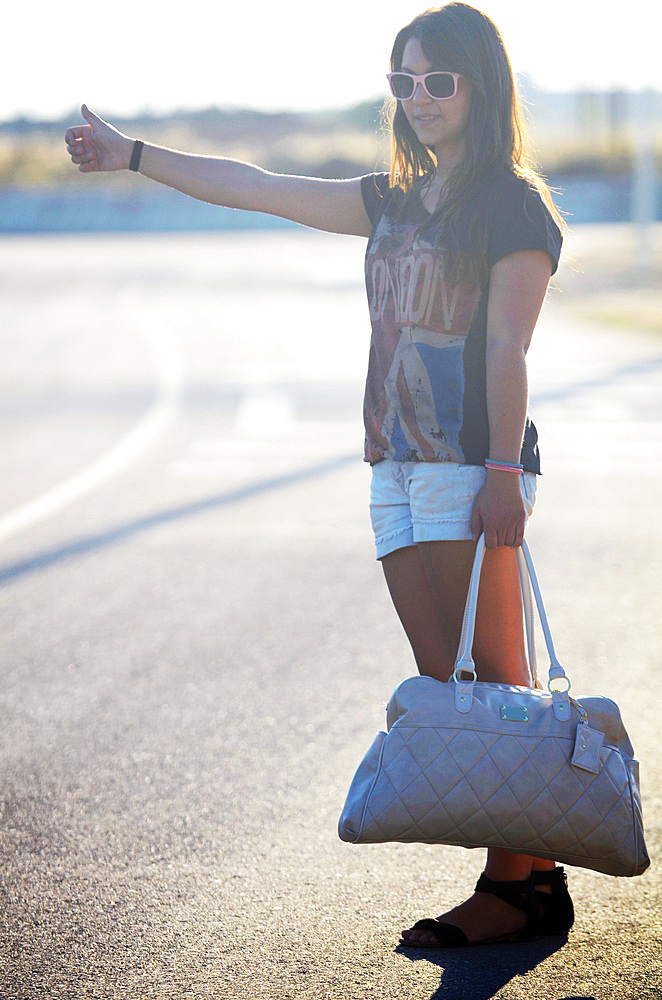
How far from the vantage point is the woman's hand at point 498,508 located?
108 inches

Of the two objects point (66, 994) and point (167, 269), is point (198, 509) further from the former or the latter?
point (167, 269)

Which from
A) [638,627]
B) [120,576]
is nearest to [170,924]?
[638,627]

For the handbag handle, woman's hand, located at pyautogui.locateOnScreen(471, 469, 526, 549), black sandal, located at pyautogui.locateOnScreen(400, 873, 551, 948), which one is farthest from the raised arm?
black sandal, located at pyautogui.locateOnScreen(400, 873, 551, 948)

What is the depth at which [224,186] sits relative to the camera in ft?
10.6

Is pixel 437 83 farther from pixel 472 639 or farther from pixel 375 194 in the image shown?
pixel 472 639

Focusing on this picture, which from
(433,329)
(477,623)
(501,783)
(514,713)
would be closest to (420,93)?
(433,329)

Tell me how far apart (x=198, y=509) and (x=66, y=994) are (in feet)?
17.7

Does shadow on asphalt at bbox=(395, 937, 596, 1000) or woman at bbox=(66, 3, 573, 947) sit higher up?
woman at bbox=(66, 3, 573, 947)

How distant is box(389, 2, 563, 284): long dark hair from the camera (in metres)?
2.69

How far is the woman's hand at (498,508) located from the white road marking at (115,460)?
5014 mm

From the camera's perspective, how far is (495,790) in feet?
8.44

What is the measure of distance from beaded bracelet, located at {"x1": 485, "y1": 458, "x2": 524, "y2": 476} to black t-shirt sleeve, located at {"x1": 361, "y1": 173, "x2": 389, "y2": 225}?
69cm

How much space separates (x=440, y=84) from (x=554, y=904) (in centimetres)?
193

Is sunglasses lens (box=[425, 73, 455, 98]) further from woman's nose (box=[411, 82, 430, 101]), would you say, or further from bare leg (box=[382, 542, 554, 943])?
bare leg (box=[382, 542, 554, 943])
